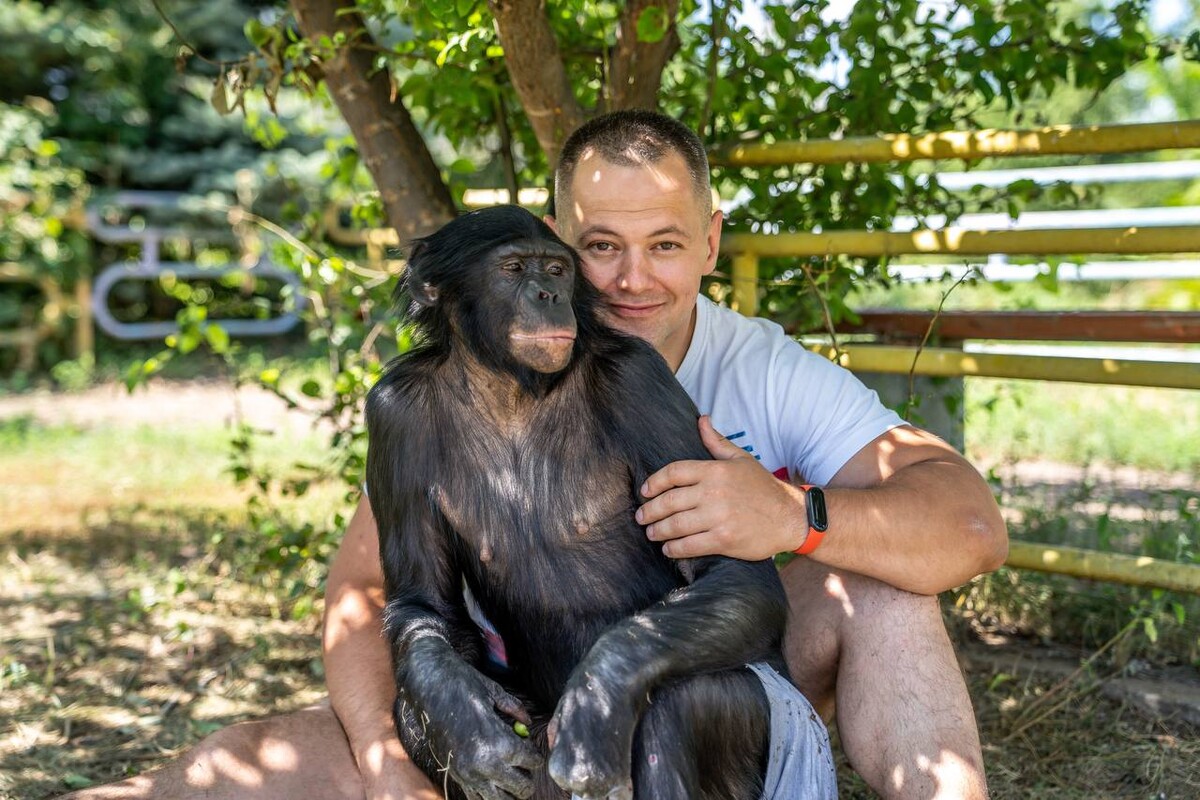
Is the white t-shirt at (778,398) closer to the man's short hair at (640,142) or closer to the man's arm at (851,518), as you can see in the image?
Result: the man's arm at (851,518)

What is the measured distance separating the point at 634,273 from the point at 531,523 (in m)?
0.71

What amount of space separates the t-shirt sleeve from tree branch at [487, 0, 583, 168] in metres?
1.15

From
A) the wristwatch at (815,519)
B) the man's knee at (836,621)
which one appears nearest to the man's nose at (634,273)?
the wristwatch at (815,519)

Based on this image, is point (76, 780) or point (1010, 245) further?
point (1010, 245)

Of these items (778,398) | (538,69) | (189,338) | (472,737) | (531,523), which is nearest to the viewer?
(472,737)

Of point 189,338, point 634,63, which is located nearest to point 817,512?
point 634,63

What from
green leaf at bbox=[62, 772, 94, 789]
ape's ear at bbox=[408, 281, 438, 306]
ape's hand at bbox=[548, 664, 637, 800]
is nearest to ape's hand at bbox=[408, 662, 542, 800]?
ape's hand at bbox=[548, 664, 637, 800]

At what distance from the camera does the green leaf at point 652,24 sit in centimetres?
326

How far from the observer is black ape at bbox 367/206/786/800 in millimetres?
2480

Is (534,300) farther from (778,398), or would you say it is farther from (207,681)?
(207,681)

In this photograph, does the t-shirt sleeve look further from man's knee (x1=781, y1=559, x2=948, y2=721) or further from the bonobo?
the bonobo

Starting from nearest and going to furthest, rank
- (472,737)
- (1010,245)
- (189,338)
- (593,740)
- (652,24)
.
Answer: (593,740), (472,737), (652,24), (1010,245), (189,338)

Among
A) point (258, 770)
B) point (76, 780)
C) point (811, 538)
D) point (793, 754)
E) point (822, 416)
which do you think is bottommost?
point (76, 780)

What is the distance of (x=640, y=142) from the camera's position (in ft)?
10.1
